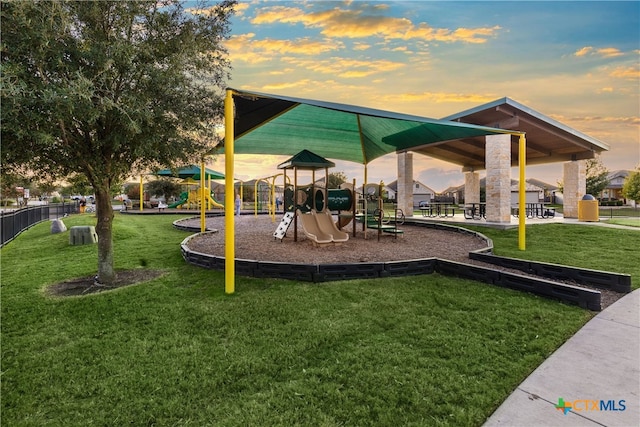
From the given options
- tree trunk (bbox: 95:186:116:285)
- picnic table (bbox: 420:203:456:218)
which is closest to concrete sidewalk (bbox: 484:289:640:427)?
tree trunk (bbox: 95:186:116:285)

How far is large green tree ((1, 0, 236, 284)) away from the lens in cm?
424

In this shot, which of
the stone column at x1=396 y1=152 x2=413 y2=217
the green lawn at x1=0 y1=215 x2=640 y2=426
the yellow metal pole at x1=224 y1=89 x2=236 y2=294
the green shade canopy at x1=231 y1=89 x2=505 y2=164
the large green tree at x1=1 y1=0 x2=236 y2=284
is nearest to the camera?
the green lawn at x1=0 y1=215 x2=640 y2=426

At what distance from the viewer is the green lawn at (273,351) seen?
2615 mm

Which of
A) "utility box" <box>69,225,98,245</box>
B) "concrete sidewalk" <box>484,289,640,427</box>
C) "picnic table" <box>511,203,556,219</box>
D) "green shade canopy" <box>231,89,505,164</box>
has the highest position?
"green shade canopy" <box>231,89,505,164</box>

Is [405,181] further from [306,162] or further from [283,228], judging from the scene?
[283,228]

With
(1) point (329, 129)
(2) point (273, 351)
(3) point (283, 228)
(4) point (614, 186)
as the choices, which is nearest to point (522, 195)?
(1) point (329, 129)

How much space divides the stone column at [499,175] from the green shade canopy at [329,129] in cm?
335

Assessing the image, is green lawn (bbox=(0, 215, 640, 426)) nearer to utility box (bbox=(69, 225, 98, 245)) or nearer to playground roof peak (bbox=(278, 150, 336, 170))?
utility box (bbox=(69, 225, 98, 245))

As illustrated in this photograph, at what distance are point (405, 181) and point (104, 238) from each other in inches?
578

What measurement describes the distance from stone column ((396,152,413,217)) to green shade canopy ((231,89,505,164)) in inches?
170

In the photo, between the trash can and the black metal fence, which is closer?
the black metal fence

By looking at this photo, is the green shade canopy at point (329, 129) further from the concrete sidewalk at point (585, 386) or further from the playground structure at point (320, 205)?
the concrete sidewalk at point (585, 386)

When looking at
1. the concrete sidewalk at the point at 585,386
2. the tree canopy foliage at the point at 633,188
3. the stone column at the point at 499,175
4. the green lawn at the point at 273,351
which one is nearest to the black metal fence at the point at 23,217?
the green lawn at the point at 273,351

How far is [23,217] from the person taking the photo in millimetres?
14305
